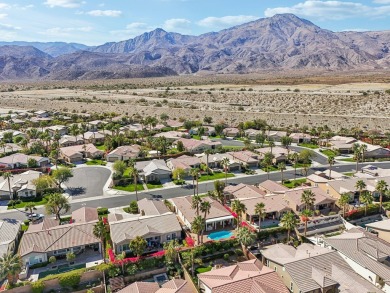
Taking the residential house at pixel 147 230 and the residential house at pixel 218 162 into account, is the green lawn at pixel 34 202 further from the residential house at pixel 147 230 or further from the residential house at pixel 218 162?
the residential house at pixel 218 162

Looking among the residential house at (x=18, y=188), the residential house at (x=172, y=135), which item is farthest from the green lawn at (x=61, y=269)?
the residential house at (x=172, y=135)

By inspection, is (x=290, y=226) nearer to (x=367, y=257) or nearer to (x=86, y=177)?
(x=367, y=257)

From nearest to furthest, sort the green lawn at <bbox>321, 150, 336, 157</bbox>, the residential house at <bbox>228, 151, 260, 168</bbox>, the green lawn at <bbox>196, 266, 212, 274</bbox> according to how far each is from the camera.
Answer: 1. the green lawn at <bbox>196, 266, 212, 274</bbox>
2. the residential house at <bbox>228, 151, 260, 168</bbox>
3. the green lawn at <bbox>321, 150, 336, 157</bbox>

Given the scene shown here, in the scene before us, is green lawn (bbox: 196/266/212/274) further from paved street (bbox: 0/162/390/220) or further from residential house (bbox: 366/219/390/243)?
residential house (bbox: 366/219/390/243)

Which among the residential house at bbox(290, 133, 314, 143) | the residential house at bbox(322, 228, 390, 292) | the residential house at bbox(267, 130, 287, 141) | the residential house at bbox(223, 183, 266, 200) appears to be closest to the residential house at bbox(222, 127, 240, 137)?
the residential house at bbox(267, 130, 287, 141)

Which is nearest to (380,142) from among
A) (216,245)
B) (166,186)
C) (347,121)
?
(347,121)

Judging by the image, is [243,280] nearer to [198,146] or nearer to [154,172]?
[154,172]
